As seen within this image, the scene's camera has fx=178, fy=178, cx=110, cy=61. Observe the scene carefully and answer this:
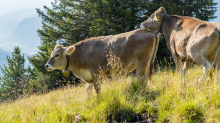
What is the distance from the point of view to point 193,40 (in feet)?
13.9

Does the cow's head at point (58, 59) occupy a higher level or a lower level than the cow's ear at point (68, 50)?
lower

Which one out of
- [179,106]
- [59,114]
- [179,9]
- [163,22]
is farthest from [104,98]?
[179,9]

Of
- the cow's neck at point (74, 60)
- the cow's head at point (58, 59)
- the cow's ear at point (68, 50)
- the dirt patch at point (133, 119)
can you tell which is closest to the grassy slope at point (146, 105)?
the dirt patch at point (133, 119)

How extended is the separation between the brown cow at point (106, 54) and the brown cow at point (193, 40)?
0.75 m

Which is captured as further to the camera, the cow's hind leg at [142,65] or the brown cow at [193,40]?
the cow's hind leg at [142,65]

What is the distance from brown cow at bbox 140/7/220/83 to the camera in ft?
12.9

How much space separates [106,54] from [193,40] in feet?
9.33

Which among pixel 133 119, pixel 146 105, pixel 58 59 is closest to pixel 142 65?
pixel 146 105

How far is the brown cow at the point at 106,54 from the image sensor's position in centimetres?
585

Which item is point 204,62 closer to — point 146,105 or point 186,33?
point 186,33

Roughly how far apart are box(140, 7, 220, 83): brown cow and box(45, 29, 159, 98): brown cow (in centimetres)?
75

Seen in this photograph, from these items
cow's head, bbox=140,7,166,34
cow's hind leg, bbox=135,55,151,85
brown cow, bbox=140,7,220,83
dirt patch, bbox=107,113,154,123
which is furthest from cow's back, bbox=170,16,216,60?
dirt patch, bbox=107,113,154,123

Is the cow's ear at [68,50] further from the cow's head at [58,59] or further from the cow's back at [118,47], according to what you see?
the cow's back at [118,47]

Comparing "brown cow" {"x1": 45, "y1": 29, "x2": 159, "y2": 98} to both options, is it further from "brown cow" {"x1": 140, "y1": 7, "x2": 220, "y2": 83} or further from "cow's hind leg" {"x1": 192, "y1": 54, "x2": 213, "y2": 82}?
"cow's hind leg" {"x1": 192, "y1": 54, "x2": 213, "y2": 82}
